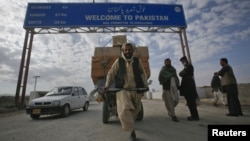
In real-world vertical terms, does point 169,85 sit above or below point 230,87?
above

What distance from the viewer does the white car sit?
8219 mm

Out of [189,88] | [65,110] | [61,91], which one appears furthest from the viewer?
[61,91]

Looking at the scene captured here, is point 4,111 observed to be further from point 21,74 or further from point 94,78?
point 94,78

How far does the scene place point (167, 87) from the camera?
6.16m

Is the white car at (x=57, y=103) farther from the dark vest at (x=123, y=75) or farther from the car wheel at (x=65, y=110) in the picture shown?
the dark vest at (x=123, y=75)

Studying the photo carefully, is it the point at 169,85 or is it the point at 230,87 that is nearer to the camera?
the point at 169,85

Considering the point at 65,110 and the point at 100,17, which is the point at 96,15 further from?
the point at 65,110

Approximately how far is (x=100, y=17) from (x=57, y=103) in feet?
23.3

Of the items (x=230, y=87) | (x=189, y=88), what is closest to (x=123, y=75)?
(x=189, y=88)

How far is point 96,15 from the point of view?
13.0 m

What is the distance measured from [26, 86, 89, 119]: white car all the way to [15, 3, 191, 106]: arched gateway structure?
4830 millimetres

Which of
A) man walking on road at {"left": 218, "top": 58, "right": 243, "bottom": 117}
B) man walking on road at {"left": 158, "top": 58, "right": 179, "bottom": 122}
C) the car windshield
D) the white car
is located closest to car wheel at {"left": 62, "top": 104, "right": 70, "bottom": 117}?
the white car


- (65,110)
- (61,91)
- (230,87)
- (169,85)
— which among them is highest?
(61,91)

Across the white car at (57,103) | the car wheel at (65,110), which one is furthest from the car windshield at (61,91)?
the car wheel at (65,110)
